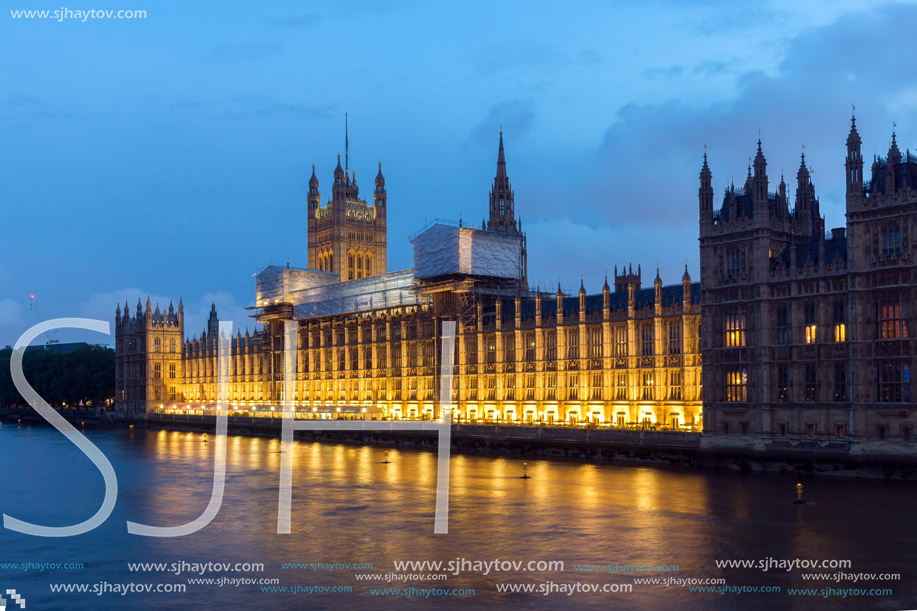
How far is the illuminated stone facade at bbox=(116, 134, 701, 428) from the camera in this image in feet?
285

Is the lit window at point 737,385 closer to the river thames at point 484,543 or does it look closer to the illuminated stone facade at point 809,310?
the illuminated stone facade at point 809,310

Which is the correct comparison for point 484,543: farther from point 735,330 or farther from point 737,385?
point 735,330

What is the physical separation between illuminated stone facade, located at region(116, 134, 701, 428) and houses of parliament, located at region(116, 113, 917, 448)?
0.74 feet

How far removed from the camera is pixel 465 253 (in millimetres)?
111375

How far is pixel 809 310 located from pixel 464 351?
4962cm

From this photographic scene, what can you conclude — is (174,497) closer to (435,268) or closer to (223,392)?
(435,268)

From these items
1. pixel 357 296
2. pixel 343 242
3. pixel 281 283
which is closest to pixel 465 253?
pixel 357 296

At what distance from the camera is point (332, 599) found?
3072 cm

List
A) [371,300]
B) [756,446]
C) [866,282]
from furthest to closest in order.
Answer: [371,300]
[756,446]
[866,282]

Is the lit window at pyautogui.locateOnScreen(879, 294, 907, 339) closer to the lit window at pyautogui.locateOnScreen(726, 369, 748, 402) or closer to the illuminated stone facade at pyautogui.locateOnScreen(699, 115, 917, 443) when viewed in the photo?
the illuminated stone facade at pyautogui.locateOnScreen(699, 115, 917, 443)

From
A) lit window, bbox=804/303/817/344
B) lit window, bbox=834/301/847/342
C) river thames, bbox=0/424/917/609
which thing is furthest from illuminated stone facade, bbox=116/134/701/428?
river thames, bbox=0/424/917/609

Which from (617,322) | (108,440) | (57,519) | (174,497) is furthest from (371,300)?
(57,519)

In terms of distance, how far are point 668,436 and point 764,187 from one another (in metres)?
20.3

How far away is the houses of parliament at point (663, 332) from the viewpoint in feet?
205
